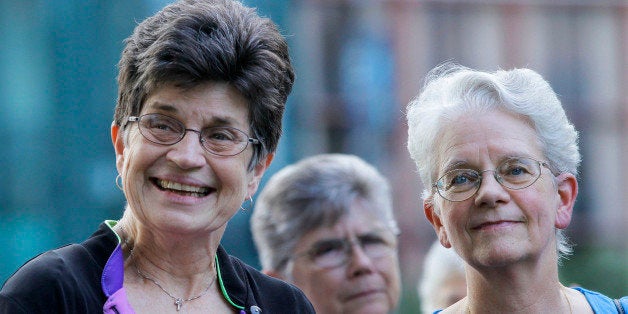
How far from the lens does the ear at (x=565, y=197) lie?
3596 mm

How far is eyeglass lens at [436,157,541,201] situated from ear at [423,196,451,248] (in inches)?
7.3

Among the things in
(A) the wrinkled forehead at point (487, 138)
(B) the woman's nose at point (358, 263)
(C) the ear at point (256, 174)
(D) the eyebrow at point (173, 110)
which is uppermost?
(D) the eyebrow at point (173, 110)

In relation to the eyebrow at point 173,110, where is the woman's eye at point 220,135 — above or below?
below

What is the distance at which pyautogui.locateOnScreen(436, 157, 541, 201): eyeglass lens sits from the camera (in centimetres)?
348

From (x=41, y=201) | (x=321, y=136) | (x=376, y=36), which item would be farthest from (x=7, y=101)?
(x=376, y=36)

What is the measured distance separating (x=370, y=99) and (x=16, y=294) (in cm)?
2041

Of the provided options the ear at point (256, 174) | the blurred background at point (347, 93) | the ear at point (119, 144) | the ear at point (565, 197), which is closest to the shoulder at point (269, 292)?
the ear at point (256, 174)

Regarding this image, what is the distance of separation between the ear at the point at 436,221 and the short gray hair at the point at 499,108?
25 millimetres

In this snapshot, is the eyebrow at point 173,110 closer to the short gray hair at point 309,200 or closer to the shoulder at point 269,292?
the shoulder at point 269,292

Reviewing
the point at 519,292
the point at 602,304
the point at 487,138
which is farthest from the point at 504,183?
the point at 602,304

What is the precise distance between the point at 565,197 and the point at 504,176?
0.90ft

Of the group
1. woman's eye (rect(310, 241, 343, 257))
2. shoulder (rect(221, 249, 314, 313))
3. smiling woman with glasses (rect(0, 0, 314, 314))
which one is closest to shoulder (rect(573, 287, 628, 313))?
shoulder (rect(221, 249, 314, 313))

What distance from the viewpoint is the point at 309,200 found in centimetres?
472

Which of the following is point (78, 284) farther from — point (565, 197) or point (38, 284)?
point (565, 197)
